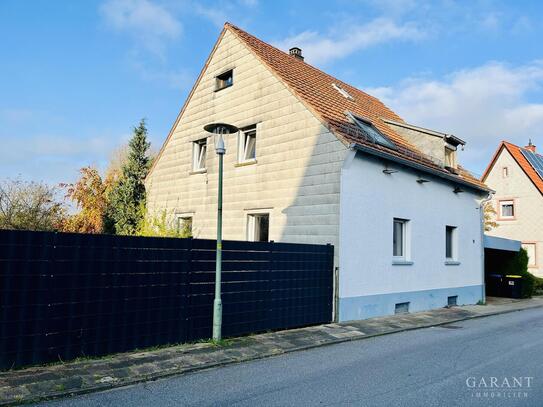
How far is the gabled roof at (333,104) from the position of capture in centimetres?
1180

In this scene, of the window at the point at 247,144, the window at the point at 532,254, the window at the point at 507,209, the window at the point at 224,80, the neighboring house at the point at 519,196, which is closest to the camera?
the window at the point at 247,144

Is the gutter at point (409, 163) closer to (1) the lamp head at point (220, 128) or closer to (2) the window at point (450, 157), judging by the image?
(2) the window at point (450, 157)

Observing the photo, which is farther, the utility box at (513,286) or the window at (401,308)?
the utility box at (513,286)

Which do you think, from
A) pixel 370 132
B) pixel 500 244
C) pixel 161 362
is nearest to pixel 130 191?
pixel 370 132

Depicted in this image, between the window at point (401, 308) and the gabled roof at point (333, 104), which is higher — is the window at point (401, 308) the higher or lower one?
the lower one

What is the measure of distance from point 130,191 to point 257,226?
9.65 meters

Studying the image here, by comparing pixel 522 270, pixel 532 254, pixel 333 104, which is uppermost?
pixel 333 104

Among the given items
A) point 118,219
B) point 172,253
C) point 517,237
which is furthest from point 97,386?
point 517,237

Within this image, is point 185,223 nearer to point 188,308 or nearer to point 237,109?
Result: point 237,109

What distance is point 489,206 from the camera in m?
31.6

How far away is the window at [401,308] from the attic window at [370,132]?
4555 millimetres

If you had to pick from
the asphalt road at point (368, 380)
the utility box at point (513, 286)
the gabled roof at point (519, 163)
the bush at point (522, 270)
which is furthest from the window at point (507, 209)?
the asphalt road at point (368, 380)

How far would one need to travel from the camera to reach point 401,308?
12.9 m

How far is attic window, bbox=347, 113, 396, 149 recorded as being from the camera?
12.5 meters
